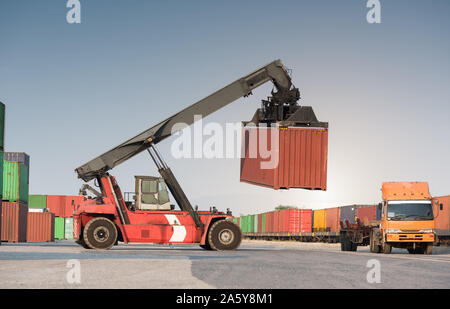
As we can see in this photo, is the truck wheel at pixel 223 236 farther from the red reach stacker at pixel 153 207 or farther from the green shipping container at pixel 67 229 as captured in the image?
the green shipping container at pixel 67 229

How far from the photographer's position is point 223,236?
21.2 metres

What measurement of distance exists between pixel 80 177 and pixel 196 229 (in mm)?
4884

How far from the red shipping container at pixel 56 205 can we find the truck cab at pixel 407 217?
4960 cm

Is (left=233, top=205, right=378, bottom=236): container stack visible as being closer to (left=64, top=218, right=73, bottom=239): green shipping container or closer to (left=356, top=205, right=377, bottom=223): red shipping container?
(left=356, top=205, right=377, bottom=223): red shipping container

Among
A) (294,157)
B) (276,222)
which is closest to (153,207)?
(294,157)

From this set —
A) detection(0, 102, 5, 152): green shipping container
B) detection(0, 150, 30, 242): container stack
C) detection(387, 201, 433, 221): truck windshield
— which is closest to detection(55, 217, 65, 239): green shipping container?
detection(0, 150, 30, 242): container stack

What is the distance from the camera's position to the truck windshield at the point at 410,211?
21.5m

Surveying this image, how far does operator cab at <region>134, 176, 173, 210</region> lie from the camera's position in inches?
840

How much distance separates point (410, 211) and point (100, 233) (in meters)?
11.7

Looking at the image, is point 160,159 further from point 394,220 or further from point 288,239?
point 288,239

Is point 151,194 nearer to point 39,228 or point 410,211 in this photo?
point 410,211

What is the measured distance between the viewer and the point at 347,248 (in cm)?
2686
